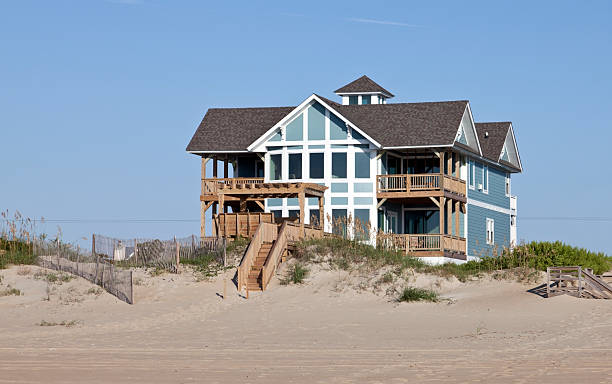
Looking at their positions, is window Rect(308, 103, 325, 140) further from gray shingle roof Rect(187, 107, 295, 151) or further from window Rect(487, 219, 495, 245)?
window Rect(487, 219, 495, 245)

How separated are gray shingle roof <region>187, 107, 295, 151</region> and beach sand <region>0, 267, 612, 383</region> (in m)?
12.3

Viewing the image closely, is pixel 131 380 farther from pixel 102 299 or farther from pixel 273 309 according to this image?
pixel 102 299

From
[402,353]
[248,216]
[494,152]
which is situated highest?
[494,152]

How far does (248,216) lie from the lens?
120 ft

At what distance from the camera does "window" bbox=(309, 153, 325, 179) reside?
1670 inches

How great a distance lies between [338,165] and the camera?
42.2 metres

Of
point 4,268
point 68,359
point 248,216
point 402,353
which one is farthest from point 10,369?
point 248,216

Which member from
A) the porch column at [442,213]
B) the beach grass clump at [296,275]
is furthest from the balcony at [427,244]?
the beach grass clump at [296,275]

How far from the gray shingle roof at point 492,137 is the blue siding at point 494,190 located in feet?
2.57

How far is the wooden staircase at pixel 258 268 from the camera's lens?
30.8 meters

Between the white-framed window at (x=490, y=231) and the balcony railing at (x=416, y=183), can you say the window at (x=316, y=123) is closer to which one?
the balcony railing at (x=416, y=183)

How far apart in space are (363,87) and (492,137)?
7386mm

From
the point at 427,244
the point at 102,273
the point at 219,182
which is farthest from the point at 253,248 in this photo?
the point at 219,182

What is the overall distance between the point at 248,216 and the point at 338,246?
14.0 feet
